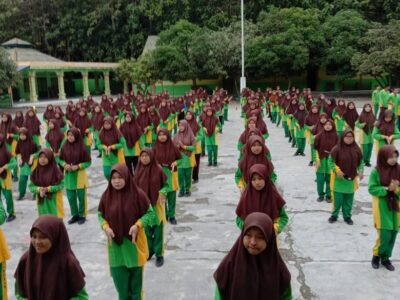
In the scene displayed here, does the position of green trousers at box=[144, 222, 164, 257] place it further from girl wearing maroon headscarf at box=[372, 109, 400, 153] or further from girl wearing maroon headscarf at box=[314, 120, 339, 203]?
girl wearing maroon headscarf at box=[372, 109, 400, 153]

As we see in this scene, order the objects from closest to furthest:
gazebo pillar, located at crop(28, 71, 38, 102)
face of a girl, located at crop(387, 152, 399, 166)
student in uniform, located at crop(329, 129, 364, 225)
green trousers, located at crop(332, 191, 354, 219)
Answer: face of a girl, located at crop(387, 152, 399, 166) < student in uniform, located at crop(329, 129, 364, 225) < green trousers, located at crop(332, 191, 354, 219) < gazebo pillar, located at crop(28, 71, 38, 102)

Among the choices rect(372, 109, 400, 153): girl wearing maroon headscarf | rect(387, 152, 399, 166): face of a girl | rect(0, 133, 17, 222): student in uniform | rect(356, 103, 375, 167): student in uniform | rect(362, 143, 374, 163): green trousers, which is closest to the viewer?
rect(387, 152, 399, 166): face of a girl

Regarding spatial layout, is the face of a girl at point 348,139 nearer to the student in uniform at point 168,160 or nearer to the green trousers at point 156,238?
the student in uniform at point 168,160

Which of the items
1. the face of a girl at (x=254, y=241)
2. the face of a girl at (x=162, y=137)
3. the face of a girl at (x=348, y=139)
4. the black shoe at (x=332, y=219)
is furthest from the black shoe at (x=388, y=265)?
the face of a girl at (x=162, y=137)

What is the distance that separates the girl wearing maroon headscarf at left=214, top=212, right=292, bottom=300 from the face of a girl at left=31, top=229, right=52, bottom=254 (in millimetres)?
1032

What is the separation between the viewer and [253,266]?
8.45 feet

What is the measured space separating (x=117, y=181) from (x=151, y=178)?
44.0 inches

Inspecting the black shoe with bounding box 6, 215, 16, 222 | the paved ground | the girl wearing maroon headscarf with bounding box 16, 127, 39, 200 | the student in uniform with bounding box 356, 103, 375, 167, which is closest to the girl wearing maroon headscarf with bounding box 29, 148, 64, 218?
the paved ground

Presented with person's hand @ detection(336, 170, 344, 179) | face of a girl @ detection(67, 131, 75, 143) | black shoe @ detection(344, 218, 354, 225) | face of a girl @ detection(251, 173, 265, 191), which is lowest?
black shoe @ detection(344, 218, 354, 225)

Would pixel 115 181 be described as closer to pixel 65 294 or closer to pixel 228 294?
pixel 65 294

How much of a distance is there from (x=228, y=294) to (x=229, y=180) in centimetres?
642

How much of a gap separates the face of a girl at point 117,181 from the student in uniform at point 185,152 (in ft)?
12.5

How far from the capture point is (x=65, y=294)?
2.80 metres

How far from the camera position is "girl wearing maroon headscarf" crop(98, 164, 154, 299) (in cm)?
385
